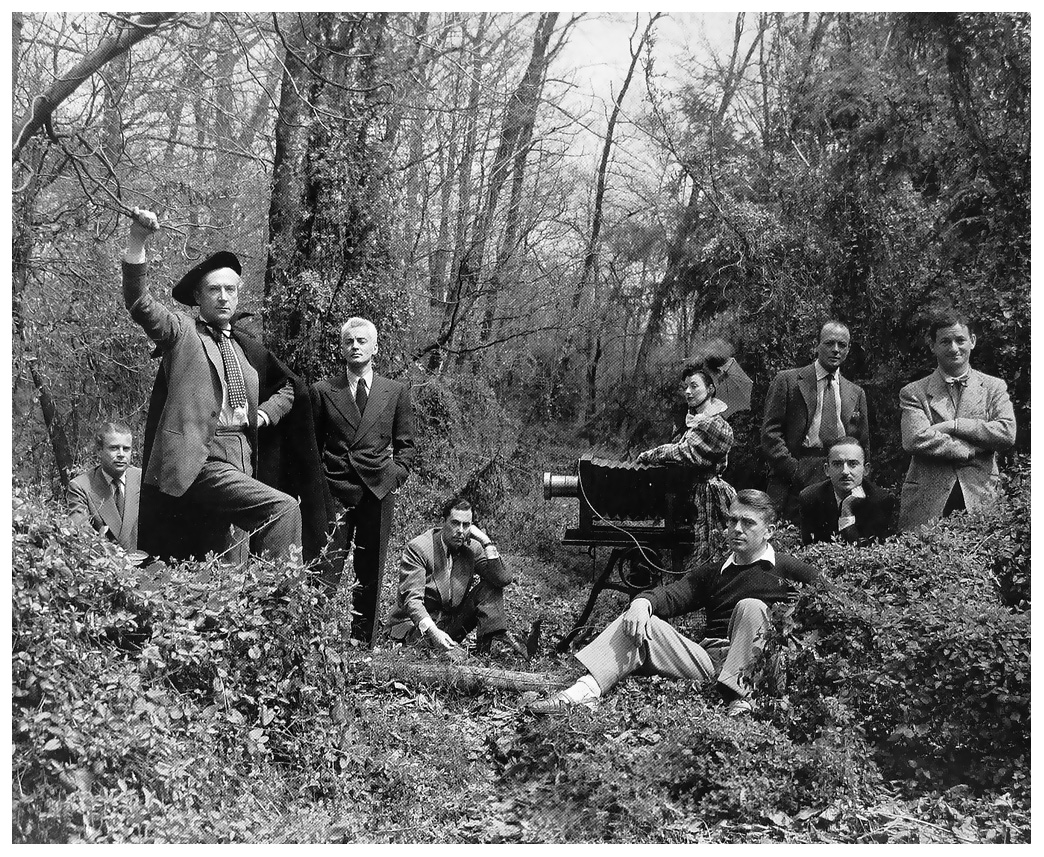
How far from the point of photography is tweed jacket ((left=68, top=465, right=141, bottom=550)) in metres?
5.52

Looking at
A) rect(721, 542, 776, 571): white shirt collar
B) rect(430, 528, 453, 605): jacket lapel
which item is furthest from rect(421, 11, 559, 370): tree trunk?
rect(721, 542, 776, 571): white shirt collar

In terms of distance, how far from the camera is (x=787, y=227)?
9078mm

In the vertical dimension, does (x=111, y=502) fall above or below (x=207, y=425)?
below

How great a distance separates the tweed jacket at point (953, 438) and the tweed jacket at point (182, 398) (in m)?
3.69

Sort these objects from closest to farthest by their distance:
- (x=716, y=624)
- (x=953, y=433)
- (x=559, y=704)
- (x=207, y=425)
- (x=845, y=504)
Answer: (x=559, y=704) → (x=207, y=425) → (x=716, y=624) → (x=953, y=433) → (x=845, y=504)

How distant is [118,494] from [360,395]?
1360mm

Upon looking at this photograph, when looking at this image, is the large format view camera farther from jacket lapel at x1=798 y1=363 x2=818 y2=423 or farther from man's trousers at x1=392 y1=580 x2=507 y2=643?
jacket lapel at x1=798 y1=363 x2=818 y2=423

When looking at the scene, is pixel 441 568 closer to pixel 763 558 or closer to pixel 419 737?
pixel 419 737

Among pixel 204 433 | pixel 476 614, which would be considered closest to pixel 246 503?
pixel 204 433

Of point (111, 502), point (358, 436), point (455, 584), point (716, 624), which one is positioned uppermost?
point (358, 436)

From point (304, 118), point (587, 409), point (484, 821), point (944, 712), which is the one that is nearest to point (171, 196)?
point (304, 118)

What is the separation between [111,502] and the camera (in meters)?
5.65

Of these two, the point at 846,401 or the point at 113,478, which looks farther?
the point at 846,401

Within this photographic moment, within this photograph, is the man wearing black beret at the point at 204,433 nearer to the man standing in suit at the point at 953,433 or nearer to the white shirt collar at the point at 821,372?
the white shirt collar at the point at 821,372
